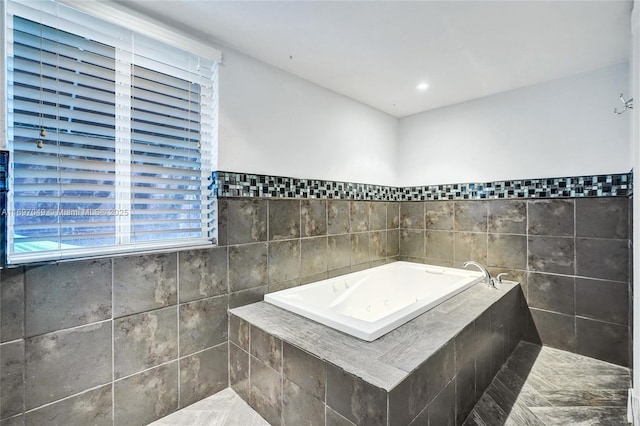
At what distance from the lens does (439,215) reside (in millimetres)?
3232

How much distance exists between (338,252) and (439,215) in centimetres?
129

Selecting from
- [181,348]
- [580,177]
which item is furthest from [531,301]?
[181,348]

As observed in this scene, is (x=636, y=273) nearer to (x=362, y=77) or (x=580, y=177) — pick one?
(x=580, y=177)

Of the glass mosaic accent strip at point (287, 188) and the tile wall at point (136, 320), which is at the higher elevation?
the glass mosaic accent strip at point (287, 188)

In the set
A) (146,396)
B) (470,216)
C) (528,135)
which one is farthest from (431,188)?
(146,396)

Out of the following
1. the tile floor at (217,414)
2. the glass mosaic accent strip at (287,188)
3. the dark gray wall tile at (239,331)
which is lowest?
the tile floor at (217,414)

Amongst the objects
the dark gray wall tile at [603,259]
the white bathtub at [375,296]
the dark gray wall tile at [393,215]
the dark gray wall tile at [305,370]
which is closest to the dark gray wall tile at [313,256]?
the white bathtub at [375,296]

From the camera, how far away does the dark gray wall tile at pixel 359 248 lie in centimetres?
296

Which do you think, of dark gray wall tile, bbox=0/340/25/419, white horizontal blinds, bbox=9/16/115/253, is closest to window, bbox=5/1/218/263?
white horizontal blinds, bbox=9/16/115/253

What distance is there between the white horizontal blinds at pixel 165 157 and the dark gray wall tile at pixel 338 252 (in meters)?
1.20

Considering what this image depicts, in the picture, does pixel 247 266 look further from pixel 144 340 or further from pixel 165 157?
pixel 165 157

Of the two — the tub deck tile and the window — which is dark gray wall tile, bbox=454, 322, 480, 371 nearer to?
the tub deck tile

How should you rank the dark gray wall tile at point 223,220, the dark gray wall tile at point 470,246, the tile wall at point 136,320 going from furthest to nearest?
1. the dark gray wall tile at point 470,246
2. the dark gray wall tile at point 223,220
3. the tile wall at point 136,320

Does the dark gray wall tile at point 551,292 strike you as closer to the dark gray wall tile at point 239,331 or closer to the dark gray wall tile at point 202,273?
the dark gray wall tile at point 239,331
